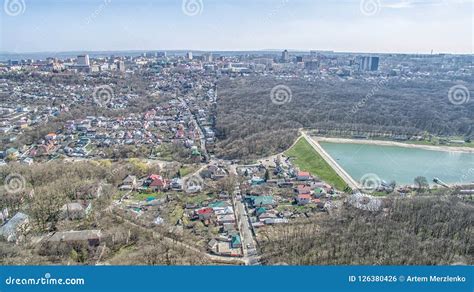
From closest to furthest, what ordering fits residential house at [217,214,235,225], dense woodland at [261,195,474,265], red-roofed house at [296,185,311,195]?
dense woodland at [261,195,474,265], residential house at [217,214,235,225], red-roofed house at [296,185,311,195]

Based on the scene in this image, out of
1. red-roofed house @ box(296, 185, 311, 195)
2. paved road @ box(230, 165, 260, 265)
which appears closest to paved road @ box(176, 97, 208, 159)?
paved road @ box(230, 165, 260, 265)

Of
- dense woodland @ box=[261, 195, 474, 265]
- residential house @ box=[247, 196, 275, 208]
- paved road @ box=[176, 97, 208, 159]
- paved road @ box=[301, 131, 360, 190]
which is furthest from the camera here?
paved road @ box=[176, 97, 208, 159]

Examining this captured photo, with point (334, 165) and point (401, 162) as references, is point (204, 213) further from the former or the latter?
point (401, 162)

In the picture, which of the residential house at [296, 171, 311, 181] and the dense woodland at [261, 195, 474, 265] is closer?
the dense woodland at [261, 195, 474, 265]
